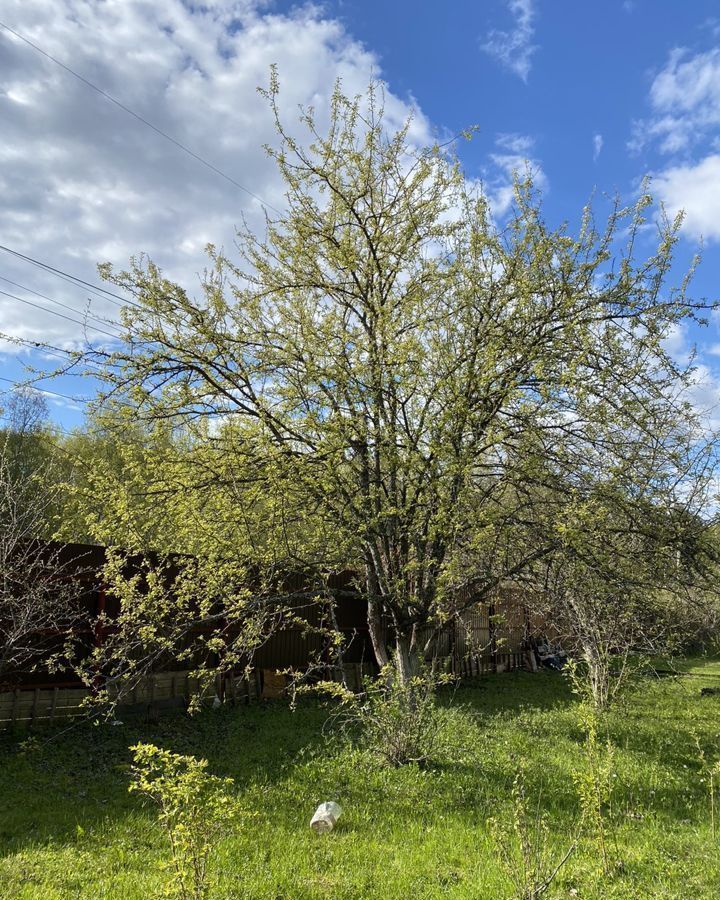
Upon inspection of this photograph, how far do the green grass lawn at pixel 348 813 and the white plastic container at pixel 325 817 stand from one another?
0.09 metres

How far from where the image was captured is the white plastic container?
4487mm

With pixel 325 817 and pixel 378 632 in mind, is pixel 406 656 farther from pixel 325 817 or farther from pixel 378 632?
pixel 325 817

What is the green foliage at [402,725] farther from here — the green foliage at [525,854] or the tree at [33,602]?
the tree at [33,602]

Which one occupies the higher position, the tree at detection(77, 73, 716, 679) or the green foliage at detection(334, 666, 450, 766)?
the tree at detection(77, 73, 716, 679)

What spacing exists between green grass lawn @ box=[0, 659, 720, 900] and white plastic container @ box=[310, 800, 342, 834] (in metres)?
→ 0.09

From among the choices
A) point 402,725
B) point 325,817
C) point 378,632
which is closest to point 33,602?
point 378,632

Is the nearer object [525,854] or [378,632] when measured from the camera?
[525,854]

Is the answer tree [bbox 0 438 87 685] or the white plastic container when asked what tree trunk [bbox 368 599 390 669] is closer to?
the white plastic container

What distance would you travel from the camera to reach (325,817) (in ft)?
14.9

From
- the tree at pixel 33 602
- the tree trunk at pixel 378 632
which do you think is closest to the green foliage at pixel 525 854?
the tree trunk at pixel 378 632

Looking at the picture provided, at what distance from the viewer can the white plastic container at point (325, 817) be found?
449 centimetres

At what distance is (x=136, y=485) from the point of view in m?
6.41

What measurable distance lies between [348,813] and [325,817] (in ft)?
1.12

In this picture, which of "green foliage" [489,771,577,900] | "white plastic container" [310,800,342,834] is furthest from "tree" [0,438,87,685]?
"green foliage" [489,771,577,900]
